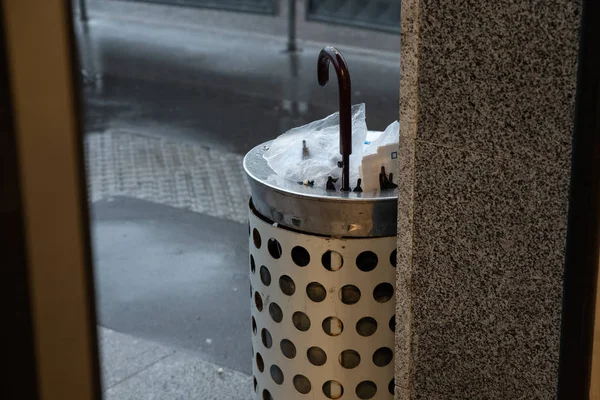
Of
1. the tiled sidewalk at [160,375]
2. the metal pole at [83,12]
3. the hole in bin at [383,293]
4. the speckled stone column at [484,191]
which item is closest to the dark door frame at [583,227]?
the speckled stone column at [484,191]

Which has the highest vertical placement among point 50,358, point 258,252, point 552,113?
point 50,358

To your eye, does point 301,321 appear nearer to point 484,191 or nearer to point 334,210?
point 334,210

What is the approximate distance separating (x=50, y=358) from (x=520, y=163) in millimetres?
1653

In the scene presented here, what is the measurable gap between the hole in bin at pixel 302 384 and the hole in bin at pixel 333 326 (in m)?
0.19

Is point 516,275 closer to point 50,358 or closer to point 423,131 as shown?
point 423,131

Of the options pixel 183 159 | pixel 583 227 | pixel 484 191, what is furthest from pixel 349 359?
pixel 183 159

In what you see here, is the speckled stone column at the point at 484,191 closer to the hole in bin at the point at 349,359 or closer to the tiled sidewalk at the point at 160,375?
the hole in bin at the point at 349,359

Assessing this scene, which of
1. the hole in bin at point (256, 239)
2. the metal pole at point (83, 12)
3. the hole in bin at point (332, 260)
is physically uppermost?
the hole in bin at point (332, 260)

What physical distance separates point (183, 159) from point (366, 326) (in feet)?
13.8

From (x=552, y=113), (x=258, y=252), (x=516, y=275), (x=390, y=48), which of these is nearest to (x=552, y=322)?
(x=516, y=275)

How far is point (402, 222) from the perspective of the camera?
2.32 m

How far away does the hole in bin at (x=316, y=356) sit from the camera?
105 inches

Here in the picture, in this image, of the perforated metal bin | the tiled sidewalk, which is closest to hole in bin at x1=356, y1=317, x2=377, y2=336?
the perforated metal bin

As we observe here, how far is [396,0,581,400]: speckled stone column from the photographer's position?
2045mm
